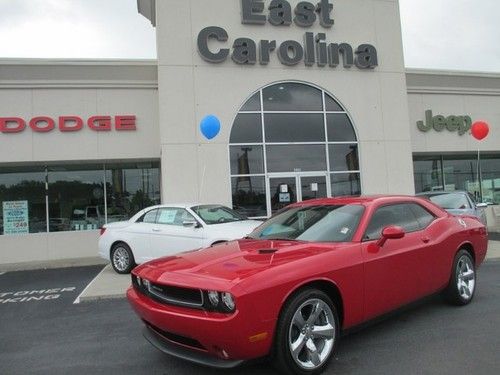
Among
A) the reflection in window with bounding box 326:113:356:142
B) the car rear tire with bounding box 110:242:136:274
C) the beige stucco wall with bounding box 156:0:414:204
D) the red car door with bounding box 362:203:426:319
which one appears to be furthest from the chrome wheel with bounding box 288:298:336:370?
the reflection in window with bounding box 326:113:356:142

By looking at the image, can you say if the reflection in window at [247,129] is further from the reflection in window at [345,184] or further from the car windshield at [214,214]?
the car windshield at [214,214]

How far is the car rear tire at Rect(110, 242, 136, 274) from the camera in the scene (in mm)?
10328

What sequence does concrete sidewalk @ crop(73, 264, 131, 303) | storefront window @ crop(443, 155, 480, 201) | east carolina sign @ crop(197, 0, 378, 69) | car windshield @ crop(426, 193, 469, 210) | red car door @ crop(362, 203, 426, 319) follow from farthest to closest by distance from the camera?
1. storefront window @ crop(443, 155, 480, 201)
2. east carolina sign @ crop(197, 0, 378, 69)
3. car windshield @ crop(426, 193, 469, 210)
4. concrete sidewalk @ crop(73, 264, 131, 303)
5. red car door @ crop(362, 203, 426, 319)

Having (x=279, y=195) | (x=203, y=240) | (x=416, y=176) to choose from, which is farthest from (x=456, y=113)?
(x=203, y=240)

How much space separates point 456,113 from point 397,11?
4.69 metres

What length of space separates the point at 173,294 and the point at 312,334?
3.96 feet

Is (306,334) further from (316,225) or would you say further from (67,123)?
(67,123)

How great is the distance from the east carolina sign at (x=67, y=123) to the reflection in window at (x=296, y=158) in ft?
14.4

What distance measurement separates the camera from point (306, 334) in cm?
395

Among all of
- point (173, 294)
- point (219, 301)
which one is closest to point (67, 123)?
point (173, 294)

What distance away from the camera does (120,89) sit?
14789 mm

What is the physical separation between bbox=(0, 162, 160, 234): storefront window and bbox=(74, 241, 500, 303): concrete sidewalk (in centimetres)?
437

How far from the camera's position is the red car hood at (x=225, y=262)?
12.5ft

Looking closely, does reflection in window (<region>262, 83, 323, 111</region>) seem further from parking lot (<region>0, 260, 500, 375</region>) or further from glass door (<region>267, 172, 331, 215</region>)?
parking lot (<region>0, 260, 500, 375</region>)
